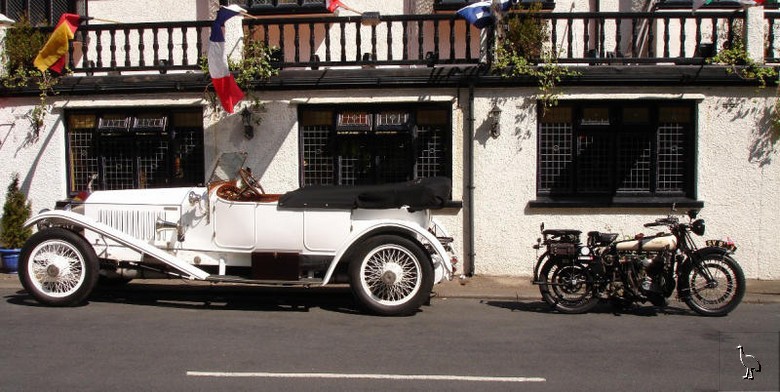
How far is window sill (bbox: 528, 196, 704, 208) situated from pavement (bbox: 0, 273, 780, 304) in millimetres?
1197

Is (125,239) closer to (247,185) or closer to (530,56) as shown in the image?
(247,185)

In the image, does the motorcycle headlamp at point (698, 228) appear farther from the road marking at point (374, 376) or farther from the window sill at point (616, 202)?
the road marking at point (374, 376)

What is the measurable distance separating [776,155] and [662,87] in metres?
2.00

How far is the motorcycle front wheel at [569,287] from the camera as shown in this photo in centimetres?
850

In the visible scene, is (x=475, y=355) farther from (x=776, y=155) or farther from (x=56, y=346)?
(x=776, y=155)

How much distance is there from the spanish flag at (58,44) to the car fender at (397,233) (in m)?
5.93

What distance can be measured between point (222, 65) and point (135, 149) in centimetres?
255

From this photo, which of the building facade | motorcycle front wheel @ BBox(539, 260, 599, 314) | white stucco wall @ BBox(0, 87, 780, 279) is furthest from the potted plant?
motorcycle front wheel @ BBox(539, 260, 599, 314)

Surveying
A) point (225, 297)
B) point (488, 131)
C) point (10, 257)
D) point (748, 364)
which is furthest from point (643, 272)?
point (10, 257)

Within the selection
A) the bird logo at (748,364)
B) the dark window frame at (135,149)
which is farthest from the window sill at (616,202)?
the dark window frame at (135,149)

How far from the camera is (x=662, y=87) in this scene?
35.6 feet

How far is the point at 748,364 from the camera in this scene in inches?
255

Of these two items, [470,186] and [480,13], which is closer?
[480,13]

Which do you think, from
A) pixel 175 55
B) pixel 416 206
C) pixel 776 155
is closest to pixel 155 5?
pixel 175 55
